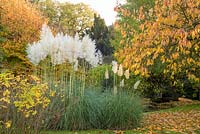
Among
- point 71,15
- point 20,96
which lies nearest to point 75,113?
point 20,96

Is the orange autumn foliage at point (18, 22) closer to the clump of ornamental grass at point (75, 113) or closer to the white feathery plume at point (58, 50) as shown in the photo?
the white feathery plume at point (58, 50)

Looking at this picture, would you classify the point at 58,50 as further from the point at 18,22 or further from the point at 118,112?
the point at 18,22

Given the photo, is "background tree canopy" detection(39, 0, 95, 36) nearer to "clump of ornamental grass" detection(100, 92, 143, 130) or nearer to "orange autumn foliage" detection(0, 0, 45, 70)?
"orange autumn foliage" detection(0, 0, 45, 70)

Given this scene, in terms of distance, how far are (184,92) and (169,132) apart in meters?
11.7

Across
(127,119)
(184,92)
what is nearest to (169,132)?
(127,119)

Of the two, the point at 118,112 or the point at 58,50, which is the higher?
the point at 58,50

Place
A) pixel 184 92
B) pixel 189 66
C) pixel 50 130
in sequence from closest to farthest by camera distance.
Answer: pixel 50 130
pixel 189 66
pixel 184 92

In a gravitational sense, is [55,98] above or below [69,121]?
above

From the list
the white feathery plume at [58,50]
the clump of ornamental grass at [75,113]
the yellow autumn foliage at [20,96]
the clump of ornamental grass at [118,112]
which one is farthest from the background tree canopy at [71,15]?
the yellow autumn foliage at [20,96]

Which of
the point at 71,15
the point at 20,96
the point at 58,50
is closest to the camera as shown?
the point at 20,96

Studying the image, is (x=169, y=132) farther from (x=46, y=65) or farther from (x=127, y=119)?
(x=46, y=65)

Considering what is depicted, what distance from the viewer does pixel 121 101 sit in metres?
7.98

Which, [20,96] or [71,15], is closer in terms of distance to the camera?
[20,96]

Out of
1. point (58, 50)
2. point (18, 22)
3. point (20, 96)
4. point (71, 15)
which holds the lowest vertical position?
point (20, 96)
